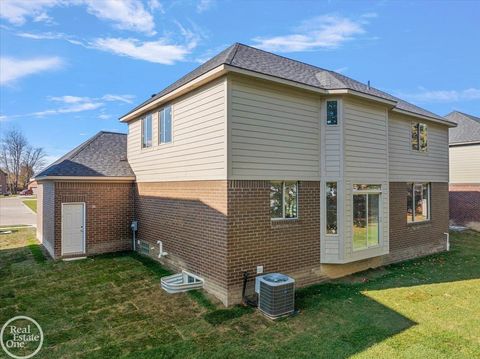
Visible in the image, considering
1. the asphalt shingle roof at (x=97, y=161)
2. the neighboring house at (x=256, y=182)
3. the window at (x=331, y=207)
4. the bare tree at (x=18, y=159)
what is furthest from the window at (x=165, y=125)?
the bare tree at (x=18, y=159)

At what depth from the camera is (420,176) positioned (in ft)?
40.3

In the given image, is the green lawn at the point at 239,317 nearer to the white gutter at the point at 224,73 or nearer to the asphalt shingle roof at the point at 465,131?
the white gutter at the point at 224,73

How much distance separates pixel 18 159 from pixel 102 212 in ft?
247

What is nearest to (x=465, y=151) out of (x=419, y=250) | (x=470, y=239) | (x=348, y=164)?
(x=470, y=239)

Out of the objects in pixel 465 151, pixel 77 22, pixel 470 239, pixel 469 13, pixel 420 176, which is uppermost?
pixel 469 13

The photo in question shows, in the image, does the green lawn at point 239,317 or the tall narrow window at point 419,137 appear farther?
the tall narrow window at point 419,137

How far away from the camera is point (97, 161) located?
1269 cm

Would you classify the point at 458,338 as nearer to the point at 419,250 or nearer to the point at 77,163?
the point at 419,250

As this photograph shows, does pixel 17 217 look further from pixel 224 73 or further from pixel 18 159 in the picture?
pixel 18 159

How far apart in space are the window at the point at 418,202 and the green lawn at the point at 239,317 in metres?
2.67

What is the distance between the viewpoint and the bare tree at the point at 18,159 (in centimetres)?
6868

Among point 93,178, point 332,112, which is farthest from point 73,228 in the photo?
point 332,112

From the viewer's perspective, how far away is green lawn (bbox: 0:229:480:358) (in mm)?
5254

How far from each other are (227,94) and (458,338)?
6816mm
